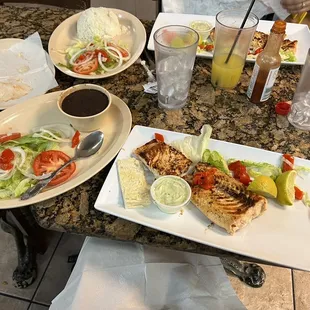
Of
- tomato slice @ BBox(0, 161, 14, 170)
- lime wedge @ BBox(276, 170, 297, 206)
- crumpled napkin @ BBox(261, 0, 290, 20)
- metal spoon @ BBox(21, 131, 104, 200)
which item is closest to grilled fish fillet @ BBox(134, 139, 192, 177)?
metal spoon @ BBox(21, 131, 104, 200)

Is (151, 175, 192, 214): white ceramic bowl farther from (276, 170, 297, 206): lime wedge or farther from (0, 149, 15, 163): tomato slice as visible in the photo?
(0, 149, 15, 163): tomato slice

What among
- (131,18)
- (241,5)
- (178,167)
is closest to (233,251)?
(178,167)

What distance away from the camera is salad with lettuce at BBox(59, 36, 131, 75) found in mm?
1278

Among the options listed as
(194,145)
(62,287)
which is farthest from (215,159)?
(62,287)

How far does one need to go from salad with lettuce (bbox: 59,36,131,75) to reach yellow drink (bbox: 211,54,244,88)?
0.35 m

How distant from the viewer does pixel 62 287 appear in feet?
5.28

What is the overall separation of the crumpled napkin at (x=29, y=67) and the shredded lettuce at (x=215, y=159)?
0.63 meters

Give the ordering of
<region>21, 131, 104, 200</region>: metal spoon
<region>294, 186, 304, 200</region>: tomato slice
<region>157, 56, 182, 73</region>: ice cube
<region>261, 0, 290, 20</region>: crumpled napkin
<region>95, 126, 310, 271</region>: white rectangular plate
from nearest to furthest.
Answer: <region>95, 126, 310, 271</region>: white rectangular plate, <region>294, 186, 304, 200</region>: tomato slice, <region>21, 131, 104, 200</region>: metal spoon, <region>157, 56, 182, 73</region>: ice cube, <region>261, 0, 290, 20</region>: crumpled napkin

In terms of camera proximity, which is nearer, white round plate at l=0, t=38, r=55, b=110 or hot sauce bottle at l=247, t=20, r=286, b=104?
hot sauce bottle at l=247, t=20, r=286, b=104

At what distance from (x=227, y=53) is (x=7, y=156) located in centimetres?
78

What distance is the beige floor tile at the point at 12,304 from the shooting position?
156 centimetres

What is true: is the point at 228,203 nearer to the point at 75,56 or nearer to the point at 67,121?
the point at 67,121

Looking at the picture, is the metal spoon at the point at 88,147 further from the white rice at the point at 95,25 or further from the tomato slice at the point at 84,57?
the white rice at the point at 95,25

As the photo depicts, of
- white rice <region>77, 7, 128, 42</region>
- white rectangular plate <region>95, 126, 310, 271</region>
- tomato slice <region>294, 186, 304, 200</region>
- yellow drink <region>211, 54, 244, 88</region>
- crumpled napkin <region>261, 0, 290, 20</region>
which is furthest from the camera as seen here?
crumpled napkin <region>261, 0, 290, 20</region>
